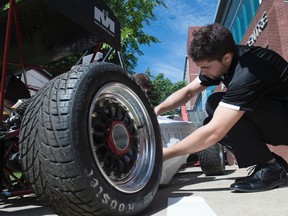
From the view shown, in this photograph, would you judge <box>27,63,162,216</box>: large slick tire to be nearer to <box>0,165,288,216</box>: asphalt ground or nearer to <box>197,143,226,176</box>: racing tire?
<box>0,165,288,216</box>: asphalt ground

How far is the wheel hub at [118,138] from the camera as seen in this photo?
2.16 meters

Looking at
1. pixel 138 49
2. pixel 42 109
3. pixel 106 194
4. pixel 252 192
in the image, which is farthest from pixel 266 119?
pixel 138 49

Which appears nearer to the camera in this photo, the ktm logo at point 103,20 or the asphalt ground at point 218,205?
the asphalt ground at point 218,205

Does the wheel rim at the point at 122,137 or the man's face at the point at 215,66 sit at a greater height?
the man's face at the point at 215,66

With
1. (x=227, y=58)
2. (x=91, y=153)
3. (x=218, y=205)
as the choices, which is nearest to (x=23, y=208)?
(x=91, y=153)

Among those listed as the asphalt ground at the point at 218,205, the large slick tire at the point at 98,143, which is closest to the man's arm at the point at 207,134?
the large slick tire at the point at 98,143

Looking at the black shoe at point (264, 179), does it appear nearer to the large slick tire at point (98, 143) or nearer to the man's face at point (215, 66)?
the large slick tire at point (98, 143)

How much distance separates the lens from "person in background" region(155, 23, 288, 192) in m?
Result: 2.65

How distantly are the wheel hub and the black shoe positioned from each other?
95 centimetres

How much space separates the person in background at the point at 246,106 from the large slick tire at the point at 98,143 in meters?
0.33

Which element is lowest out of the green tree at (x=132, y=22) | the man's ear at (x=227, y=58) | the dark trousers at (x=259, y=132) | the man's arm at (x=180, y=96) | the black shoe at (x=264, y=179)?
the black shoe at (x=264, y=179)

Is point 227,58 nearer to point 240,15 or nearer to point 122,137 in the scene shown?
point 122,137

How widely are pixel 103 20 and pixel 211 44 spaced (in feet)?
2.79

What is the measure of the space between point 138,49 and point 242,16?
25.3 feet
